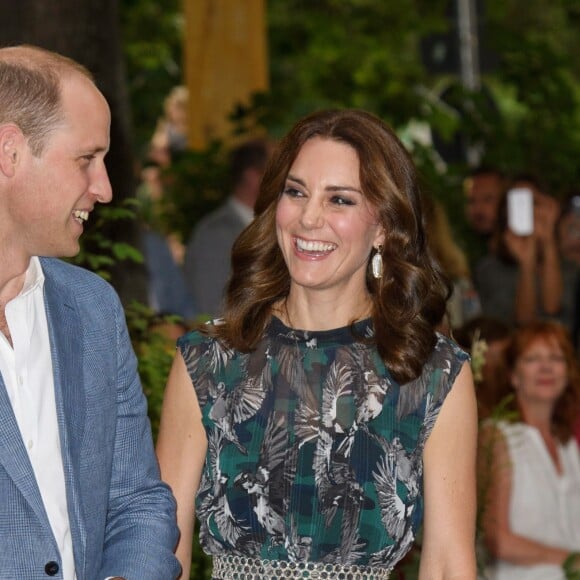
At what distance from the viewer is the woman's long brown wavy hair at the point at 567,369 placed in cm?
699

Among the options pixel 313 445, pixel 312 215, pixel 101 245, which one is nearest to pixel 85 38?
pixel 101 245

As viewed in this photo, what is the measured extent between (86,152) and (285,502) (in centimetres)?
117

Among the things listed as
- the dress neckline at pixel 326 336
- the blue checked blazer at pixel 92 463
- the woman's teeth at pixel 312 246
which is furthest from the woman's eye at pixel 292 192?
the blue checked blazer at pixel 92 463

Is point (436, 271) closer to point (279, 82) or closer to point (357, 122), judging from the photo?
point (357, 122)

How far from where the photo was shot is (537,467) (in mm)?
6812

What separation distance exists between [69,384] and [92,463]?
0.62 ft

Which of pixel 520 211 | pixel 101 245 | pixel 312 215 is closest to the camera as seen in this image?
pixel 312 215

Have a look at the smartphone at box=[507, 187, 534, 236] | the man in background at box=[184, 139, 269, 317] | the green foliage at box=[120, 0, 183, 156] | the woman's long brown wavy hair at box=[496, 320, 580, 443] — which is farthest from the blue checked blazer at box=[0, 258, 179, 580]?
the green foliage at box=[120, 0, 183, 156]

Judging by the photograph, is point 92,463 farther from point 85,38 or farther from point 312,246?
point 85,38

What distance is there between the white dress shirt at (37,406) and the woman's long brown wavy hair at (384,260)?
913 millimetres

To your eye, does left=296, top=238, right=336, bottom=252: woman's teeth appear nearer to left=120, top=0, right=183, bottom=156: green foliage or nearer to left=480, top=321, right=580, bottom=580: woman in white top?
left=480, top=321, right=580, bottom=580: woman in white top

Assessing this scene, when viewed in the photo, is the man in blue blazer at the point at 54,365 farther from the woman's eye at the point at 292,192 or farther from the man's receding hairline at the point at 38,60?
the woman's eye at the point at 292,192

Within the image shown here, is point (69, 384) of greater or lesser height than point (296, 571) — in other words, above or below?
above

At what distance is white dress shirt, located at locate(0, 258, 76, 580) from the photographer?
3.27 metres
